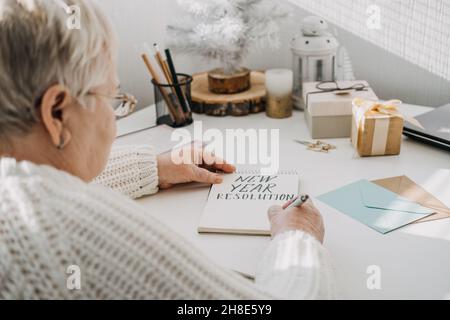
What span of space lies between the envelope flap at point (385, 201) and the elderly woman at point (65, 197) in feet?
1.19

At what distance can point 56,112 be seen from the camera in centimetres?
65

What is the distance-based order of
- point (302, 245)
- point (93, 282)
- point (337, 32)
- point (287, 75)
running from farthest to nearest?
1. point (337, 32)
2. point (287, 75)
3. point (302, 245)
4. point (93, 282)

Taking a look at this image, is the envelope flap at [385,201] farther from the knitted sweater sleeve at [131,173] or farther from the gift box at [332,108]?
the knitted sweater sleeve at [131,173]

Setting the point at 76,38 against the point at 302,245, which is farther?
the point at 302,245

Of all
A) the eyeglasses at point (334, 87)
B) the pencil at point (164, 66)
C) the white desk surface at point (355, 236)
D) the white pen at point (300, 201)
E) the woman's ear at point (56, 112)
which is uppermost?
the woman's ear at point (56, 112)

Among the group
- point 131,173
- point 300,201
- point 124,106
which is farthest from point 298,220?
point 124,106

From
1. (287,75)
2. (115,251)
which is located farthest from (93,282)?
(287,75)

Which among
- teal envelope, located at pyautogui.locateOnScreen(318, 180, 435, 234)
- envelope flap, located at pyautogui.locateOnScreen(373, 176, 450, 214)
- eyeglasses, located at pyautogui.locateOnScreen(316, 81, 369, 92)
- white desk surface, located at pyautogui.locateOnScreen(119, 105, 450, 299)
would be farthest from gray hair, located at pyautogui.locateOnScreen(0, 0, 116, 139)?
eyeglasses, located at pyautogui.locateOnScreen(316, 81, 369, 92)

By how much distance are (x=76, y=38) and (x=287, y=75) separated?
83 cm

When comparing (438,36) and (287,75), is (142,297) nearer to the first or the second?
(287,75)

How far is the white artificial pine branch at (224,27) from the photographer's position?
133cm

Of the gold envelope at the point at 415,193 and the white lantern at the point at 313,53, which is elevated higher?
the white lantern at the point at 313,53

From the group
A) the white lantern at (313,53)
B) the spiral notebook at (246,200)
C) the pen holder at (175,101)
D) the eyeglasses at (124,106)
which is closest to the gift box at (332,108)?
the white lantern at (313,53)

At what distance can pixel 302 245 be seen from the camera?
0.83m
